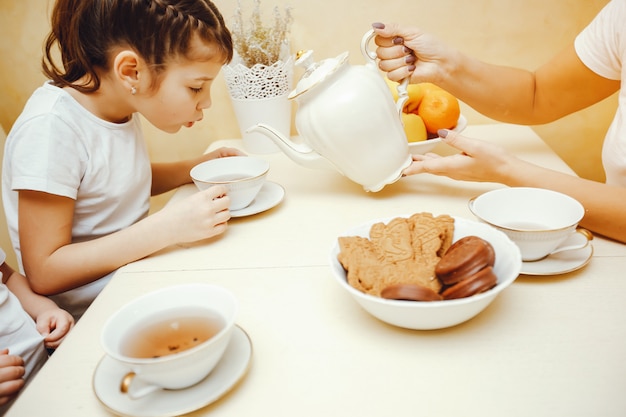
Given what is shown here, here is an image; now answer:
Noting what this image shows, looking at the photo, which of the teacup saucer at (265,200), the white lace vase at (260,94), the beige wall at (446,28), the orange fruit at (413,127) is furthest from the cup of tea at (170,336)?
the beige wall at (446,28)

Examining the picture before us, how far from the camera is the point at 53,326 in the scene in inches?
36.7

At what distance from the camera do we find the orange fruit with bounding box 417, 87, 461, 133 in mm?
1193

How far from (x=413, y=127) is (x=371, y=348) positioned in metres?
0.66

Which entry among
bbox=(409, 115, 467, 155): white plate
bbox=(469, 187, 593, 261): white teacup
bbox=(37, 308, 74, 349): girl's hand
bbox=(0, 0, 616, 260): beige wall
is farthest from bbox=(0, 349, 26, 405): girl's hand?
bbox=(0, 0, 616, 260): beige wall

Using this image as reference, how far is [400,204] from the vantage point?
1.04 m

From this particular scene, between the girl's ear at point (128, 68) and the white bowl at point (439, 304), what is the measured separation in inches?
24.0

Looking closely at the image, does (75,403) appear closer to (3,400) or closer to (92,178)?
(3,400)

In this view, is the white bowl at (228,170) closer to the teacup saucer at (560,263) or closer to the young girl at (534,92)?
the young girl at (534,92)

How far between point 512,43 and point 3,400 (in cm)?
154

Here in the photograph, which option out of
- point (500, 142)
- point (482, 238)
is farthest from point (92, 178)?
point (500, 142)

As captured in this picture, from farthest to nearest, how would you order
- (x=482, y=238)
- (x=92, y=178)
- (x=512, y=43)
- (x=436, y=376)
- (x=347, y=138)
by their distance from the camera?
(x=512, y=43) → (x=92, y=178) → (x=347, y=138) → (x=482, y=238) → (x=436, y=376)

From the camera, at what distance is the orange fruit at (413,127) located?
1160 mm

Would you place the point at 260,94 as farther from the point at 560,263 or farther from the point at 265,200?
the point at 560,263

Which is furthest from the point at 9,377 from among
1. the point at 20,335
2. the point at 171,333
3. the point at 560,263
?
the point at 560,263
